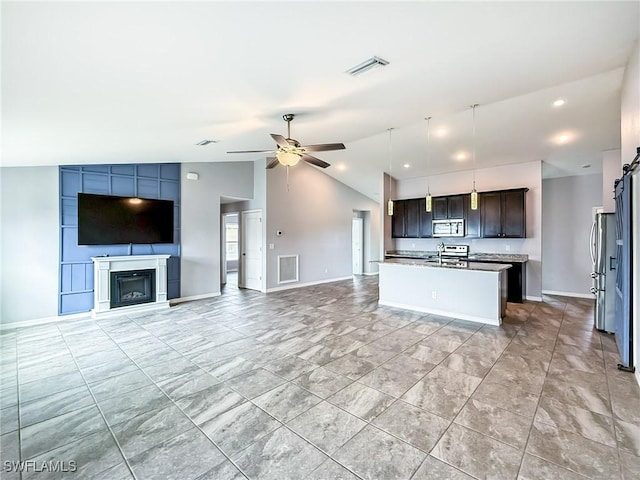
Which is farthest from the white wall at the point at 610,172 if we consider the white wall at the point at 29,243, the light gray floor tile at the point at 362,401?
the white wall at the point at 29,243

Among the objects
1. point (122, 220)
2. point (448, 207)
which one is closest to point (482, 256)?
point (448, 207)

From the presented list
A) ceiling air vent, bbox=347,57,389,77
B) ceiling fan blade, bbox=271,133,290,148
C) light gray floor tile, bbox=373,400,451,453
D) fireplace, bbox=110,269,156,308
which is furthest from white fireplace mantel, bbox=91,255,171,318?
light gray floor tile, bbox=373,400,451,453

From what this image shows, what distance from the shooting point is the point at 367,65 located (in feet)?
8.75

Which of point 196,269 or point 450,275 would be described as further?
point 196,269

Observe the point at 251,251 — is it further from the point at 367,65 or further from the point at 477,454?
the point at 477,454

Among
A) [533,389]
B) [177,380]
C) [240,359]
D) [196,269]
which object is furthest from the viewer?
[196,269]

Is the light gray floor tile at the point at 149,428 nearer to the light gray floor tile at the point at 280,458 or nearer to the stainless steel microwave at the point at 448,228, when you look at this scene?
the light gray floor tile at the point at 280,458

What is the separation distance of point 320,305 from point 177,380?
3.38 m

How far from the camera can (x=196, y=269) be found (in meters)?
6.61

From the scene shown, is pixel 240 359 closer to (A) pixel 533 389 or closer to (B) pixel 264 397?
(B) pixel 264 397

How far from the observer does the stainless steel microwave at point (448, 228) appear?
7.00m

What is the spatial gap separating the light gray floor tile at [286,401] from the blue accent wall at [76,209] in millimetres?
4637

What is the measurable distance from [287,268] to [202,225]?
8.02 ft

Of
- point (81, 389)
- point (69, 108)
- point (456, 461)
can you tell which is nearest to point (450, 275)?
point (456, 461)
